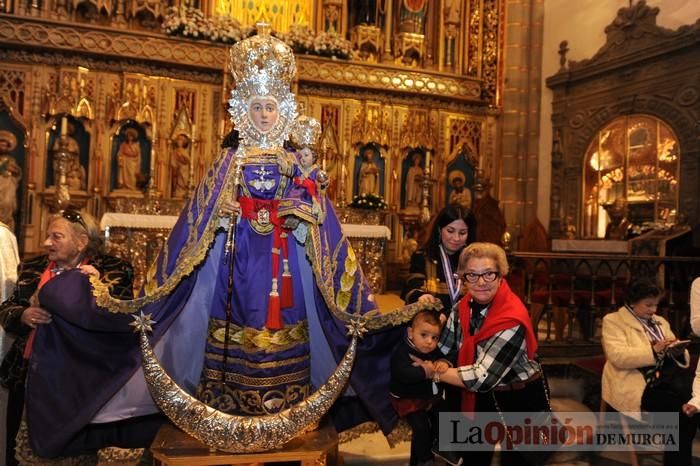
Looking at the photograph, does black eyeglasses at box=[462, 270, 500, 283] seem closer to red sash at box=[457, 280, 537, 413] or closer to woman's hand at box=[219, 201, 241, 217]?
red sash at box=[457, 280, 537, 413]

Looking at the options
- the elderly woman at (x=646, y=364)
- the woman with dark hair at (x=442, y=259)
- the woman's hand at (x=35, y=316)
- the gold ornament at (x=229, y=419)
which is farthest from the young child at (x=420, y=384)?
the woman's hand at (x=35, y=316)

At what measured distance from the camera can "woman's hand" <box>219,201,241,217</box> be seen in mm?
3531

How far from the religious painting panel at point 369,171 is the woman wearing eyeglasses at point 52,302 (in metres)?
7.98

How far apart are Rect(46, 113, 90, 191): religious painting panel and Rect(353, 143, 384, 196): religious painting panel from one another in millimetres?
4833

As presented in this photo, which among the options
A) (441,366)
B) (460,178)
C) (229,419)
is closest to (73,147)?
(460,178)

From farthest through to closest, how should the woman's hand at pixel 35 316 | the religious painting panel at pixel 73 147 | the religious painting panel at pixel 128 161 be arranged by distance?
1. the religious painting panel at pixel 128 161
2. the religious painting panel at pixel 73 147
3. the woman's hand at pixel 35 316

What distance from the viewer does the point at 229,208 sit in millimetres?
3525

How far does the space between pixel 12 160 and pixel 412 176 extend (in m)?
7.07

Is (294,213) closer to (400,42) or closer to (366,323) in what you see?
(366,323)

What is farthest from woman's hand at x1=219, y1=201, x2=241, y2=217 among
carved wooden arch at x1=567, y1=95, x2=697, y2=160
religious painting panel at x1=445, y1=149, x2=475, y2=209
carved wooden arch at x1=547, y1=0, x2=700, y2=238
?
carved wooden arch at x1=567, y1=95, x2=697, y2=160

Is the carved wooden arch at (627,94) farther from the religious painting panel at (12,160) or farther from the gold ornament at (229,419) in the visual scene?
the religious painting panel at (12,160)

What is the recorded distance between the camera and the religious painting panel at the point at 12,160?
366 inches

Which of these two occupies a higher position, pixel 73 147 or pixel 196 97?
pixel 196 97

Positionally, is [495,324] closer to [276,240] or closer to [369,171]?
[276,240]
